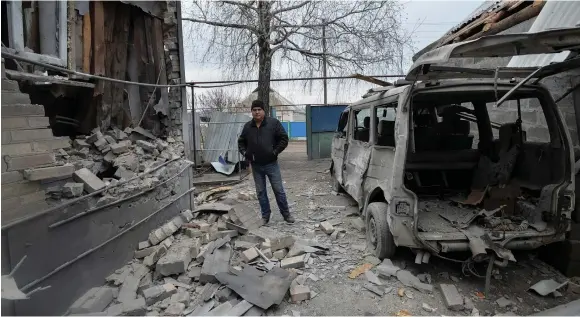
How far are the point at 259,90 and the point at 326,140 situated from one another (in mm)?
2982

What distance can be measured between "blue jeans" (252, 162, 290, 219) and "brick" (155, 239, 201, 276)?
125cm

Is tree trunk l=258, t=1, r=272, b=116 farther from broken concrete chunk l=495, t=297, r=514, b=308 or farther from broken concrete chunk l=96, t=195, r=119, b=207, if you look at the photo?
broken concrete chunk l=495, t=297, r=514, b=308

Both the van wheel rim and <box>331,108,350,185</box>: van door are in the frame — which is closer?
the van wheel rim

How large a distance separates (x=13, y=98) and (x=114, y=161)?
1514 millimetres

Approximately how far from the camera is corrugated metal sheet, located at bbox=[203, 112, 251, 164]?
9.80 meters

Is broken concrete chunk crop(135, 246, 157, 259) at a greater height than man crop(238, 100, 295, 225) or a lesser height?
lesser

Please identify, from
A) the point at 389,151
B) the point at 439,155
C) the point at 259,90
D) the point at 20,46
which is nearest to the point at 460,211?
the point at 439,155

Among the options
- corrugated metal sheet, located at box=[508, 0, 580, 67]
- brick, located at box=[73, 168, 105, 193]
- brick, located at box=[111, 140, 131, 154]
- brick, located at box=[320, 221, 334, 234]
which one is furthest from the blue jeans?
corrugated metal sheet, located at box=[508, 0, 580, 67]

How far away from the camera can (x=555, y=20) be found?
13.8 ft

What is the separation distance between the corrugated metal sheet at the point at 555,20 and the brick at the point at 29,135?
5069mm

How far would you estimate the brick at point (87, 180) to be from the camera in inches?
121

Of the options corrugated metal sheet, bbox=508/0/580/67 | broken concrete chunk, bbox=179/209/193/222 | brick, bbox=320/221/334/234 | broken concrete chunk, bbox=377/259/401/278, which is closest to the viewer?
broken concrete chunk, bbox=377/259/401/278

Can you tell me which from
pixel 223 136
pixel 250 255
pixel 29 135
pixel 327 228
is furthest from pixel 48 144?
pixel 223 136

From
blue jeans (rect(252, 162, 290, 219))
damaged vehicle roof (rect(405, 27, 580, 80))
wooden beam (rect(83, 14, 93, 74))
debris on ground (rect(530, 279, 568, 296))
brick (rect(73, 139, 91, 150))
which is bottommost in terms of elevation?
debris on ground (rect(530, 279, 568, 296))
